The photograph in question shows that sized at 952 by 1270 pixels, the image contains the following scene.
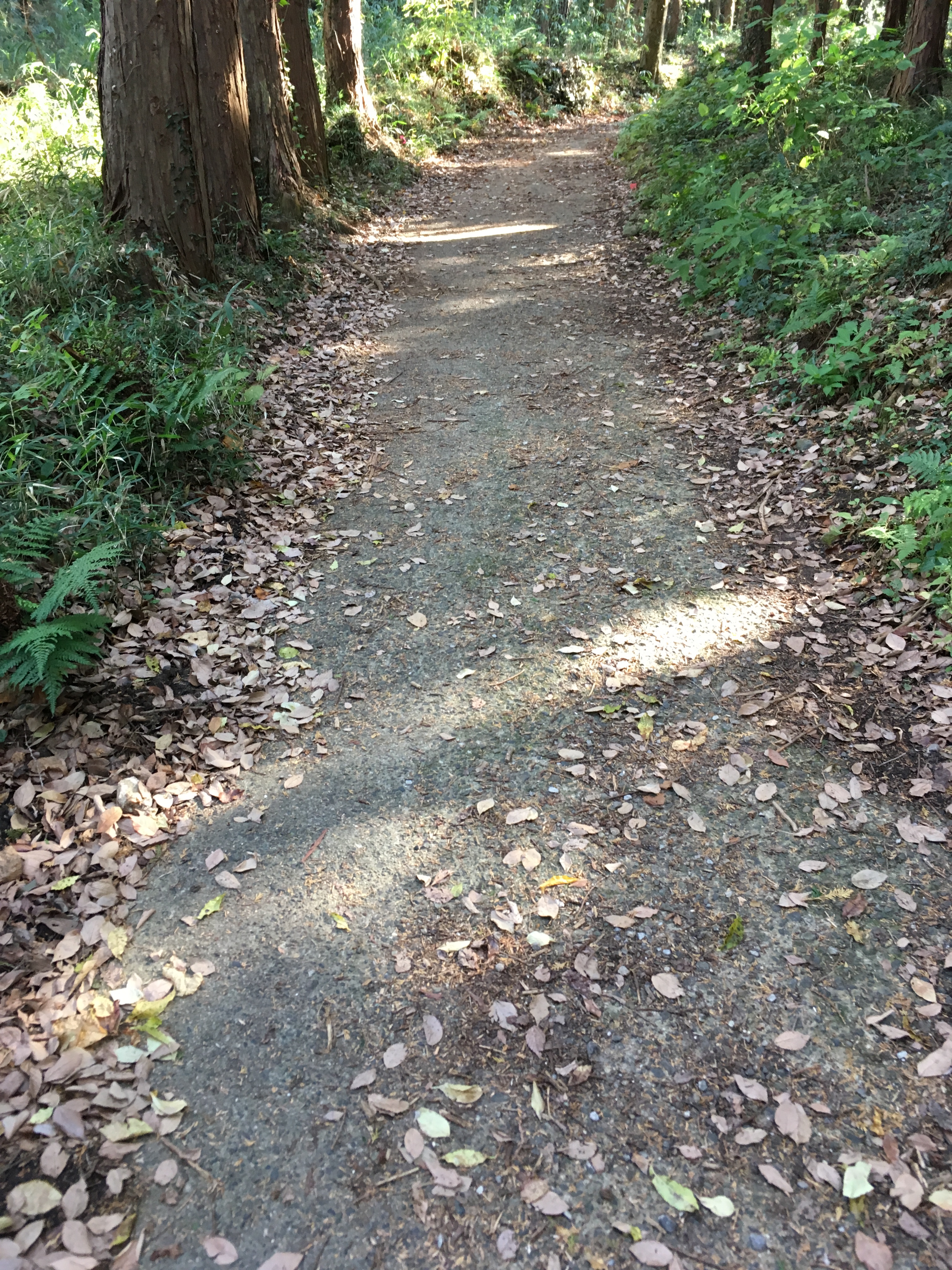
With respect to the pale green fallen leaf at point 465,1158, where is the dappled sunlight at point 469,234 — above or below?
above

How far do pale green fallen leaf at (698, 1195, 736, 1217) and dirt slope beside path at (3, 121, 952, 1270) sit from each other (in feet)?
0.06

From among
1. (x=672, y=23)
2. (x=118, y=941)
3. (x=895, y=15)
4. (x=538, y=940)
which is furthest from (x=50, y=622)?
(x=672, y=23)

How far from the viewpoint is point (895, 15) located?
1081 cm

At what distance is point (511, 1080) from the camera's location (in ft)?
8.59

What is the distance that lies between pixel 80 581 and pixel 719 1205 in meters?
3.48

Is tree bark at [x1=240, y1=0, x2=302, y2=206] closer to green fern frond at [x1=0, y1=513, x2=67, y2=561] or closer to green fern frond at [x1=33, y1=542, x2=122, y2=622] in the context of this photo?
green fern frond at [x1=0, y1=513, x2=67, y2=561]

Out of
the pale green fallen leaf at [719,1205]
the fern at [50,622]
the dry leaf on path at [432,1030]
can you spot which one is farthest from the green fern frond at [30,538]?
the pale green fallen leaf at [719,1205]

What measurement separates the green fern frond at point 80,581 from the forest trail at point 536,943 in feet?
3.75

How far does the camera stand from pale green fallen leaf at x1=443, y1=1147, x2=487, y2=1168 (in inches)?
95.0

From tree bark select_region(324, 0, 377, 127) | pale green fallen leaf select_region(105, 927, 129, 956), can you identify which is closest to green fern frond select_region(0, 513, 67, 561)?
A: pale green fallen leaf select_region(105, 927, 129, 956)

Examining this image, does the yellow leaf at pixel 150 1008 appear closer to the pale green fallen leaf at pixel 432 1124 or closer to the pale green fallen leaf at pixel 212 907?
the pale green fallen leaf at pixel 212 907

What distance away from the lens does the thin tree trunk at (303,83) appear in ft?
34.8

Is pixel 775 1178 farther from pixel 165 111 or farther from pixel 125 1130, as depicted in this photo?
pixel 165 111

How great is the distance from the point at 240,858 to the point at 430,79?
1875 centimetres
